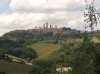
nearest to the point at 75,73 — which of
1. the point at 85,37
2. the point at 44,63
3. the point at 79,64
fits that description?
the point at 79,64

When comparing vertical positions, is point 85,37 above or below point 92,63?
above

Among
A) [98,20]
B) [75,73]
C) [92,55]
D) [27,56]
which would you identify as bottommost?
[27,56]

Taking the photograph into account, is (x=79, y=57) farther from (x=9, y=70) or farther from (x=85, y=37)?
(x=9, y=70)

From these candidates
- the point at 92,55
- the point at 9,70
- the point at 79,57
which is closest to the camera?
the point at 92,55

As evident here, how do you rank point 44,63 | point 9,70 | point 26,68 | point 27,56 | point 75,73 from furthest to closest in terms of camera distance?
point 27,56 < point 44,63 < point 26,68 < point 9,70 < point 75,73

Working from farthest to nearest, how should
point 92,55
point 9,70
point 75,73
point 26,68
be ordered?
point 26,68 < point 9,70 < point 75,73 < point 92,55

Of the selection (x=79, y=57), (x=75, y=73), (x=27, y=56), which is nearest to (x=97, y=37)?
(x=79, y=57)

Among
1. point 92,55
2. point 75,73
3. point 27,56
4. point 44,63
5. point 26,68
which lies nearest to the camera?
point 92,55

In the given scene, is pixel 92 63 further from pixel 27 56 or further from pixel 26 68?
pixel 27 56

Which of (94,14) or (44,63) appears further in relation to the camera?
(44,63)
